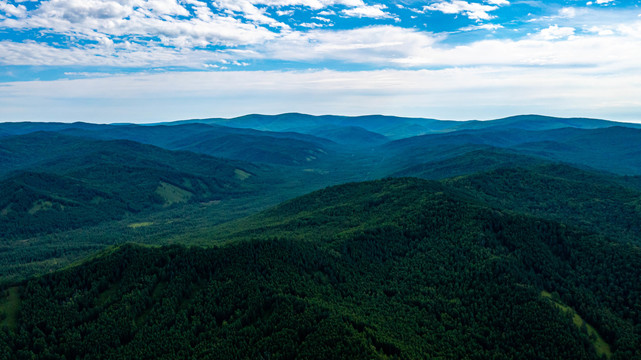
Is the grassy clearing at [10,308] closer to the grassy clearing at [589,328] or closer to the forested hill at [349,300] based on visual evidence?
the forested hill at [349,300]

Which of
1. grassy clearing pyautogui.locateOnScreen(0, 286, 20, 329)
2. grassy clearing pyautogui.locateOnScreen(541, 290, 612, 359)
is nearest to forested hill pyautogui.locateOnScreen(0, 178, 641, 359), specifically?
grassy clearing pyautogui.locateOnScreen(0, 286, 20, 329)

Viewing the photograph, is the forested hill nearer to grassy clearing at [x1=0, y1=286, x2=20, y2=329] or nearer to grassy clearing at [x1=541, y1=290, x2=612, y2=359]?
grassy clearing at [x1=0, y1=286, x2=20, y2=329]

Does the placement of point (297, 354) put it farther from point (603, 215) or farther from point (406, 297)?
point (603, 215)

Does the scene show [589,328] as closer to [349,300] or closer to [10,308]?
[349,300]

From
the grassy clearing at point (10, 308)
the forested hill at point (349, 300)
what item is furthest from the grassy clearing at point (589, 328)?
the grassy clearing at point (10, 308)

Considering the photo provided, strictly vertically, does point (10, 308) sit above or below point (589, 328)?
above

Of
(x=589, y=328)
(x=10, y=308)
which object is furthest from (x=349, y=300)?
(x=10, y=308)

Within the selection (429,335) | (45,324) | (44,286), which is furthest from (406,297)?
(44,286)
